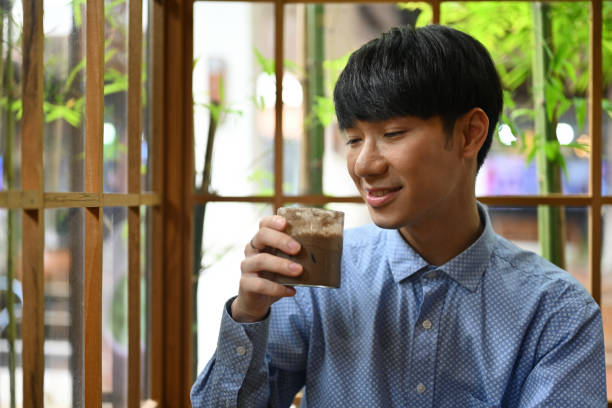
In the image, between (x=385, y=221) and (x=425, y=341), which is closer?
(x=385, y=221)

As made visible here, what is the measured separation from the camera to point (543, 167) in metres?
1.80

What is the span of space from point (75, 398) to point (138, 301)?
35cm

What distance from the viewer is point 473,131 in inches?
49.2

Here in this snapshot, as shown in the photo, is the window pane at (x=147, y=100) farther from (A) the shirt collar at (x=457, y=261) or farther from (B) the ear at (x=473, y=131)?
(B) the ear at (x=473, y=131)

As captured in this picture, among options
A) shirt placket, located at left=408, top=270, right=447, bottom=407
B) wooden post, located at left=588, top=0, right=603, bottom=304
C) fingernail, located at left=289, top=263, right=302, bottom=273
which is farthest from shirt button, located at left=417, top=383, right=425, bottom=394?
wooden post, located at left=588, top=0, right=603, bottom=304

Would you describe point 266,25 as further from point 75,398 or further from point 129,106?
point 75,398

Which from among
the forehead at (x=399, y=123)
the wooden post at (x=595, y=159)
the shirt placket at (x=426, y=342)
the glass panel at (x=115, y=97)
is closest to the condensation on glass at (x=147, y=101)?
the glass panel at (x=115, y=97)

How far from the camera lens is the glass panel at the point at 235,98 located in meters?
1.78

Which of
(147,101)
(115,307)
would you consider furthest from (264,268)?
(147,101)

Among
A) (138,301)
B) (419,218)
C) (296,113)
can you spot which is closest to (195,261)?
(138,301)

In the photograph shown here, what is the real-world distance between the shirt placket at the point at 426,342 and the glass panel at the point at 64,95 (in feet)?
2.33

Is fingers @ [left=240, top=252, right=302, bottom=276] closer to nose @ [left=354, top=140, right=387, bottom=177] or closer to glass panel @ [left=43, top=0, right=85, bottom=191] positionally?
nose @ [left=354, top=140, right=387, bottom=177]

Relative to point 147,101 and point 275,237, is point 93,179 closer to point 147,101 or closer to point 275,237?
point 275,237

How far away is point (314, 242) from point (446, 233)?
394mm
